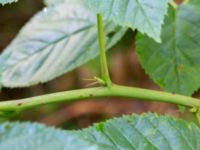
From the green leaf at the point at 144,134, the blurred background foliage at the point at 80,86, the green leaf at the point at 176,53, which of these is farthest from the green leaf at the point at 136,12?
the blurred background foliage at the point at 80,86

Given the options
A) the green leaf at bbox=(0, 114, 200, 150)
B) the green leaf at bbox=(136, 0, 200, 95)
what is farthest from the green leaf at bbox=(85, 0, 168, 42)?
the green leaf at bbox=(136, 0, 200, 95)

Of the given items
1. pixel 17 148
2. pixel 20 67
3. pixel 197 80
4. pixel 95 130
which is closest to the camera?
pixel 17 148

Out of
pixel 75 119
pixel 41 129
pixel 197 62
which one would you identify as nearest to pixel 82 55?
pixel 197 62

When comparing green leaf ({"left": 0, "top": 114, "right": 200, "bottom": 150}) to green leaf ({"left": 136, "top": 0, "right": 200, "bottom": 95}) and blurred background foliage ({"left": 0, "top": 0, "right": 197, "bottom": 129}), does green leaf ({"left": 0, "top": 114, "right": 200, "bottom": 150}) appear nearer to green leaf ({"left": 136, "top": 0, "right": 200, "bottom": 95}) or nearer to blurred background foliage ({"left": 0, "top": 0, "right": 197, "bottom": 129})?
green leaf ({"left": 136, "top": 0, "right": 200, "bottom": 95})

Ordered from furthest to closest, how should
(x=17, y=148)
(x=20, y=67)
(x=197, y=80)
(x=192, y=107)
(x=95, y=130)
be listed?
1. (x=20, y=67)
2. (x=197, y=80)
3. (x=192, y=107)
4. (x=95, y=130)
5. (x=17, y=148)

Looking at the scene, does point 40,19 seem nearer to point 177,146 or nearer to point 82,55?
point 82,55

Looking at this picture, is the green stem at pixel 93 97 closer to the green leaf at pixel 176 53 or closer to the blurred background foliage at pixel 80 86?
the green leaf at pixel 176 53

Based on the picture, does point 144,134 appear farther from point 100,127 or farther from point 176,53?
point 176,53

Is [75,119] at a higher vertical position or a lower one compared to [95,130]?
lower
